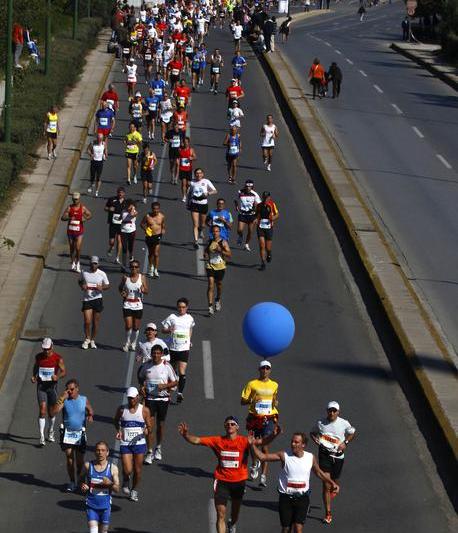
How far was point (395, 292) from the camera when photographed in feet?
85.8

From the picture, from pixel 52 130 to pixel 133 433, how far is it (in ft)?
69.1

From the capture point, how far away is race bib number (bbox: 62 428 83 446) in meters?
17.3

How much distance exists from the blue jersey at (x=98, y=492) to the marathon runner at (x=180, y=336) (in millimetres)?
5028

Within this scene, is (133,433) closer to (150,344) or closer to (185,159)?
(150,344)

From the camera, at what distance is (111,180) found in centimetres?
3647

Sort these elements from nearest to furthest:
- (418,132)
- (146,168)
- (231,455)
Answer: (231,455)
(146,168)
(418,132)

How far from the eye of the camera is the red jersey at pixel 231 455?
51.4ft

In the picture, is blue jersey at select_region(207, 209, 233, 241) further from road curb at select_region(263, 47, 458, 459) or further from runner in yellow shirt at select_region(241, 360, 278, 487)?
runner in yellow shirt at select_region(241, 360, 278, 487)

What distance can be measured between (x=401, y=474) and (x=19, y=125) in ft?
74.1

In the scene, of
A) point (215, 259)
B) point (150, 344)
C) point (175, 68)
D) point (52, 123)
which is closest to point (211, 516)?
point (150, 344)

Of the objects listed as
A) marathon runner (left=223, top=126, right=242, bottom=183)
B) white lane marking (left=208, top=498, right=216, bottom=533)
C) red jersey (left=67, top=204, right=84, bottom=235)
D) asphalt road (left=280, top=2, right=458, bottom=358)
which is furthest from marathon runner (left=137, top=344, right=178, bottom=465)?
marathon runner (left=223, top=126, right=242, bottom=183)

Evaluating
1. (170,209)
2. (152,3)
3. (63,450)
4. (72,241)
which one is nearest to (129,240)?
(72,241)

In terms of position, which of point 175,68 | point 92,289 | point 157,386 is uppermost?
point 157,386

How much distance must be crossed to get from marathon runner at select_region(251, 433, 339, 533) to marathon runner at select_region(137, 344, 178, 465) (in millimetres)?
3196
